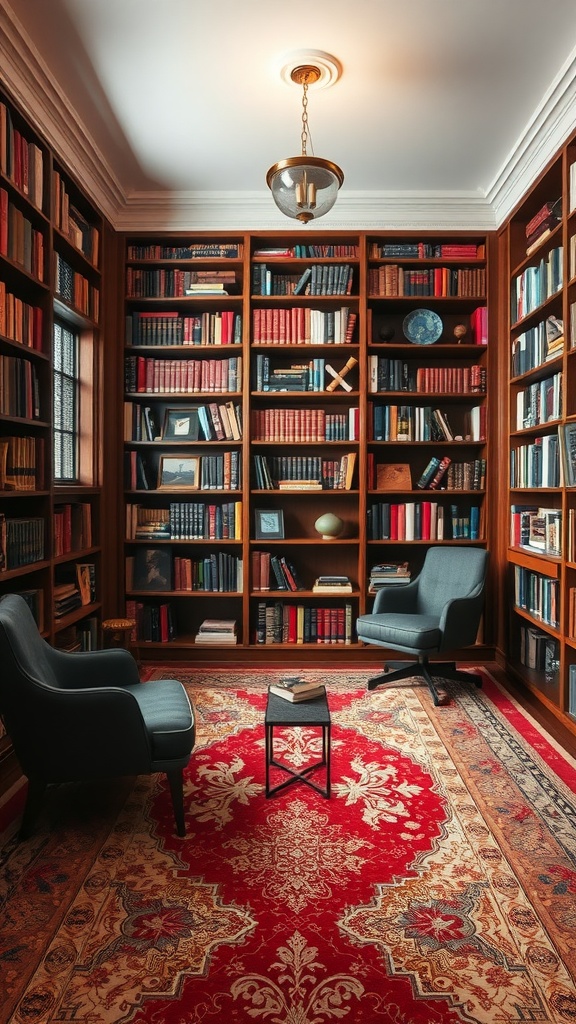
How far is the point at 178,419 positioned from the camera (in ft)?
16.3

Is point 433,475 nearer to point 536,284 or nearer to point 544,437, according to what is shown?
point 544,437

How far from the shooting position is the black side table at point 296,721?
266cm

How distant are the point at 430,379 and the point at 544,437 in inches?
45.0

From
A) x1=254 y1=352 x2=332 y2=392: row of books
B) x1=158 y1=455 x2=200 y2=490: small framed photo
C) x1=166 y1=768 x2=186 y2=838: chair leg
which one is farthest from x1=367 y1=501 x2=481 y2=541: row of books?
x1=166 y1=768 x2=186 y2=838: chair leg

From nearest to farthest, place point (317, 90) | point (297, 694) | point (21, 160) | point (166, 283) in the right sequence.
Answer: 1. point (297, 694)
2. point (21, 160)
3. point (317, 90)
4. point (166, 283)

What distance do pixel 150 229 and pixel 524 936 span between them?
15.2 feet

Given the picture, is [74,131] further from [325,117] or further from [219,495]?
[219,495]

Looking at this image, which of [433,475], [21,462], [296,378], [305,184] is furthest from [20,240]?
[433,475]

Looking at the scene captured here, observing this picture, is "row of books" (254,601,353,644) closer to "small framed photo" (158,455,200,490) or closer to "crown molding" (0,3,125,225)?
"small framed photo" (158,455,200,490)

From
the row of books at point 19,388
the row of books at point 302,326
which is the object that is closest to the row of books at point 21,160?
the row of books at point 19,388

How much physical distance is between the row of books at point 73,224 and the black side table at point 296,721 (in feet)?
9.23

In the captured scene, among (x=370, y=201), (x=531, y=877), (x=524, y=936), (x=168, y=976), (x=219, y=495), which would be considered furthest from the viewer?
(x=219, y=495)

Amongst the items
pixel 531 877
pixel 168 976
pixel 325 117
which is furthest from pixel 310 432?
pixel 168 976

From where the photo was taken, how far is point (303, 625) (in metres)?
4.90
